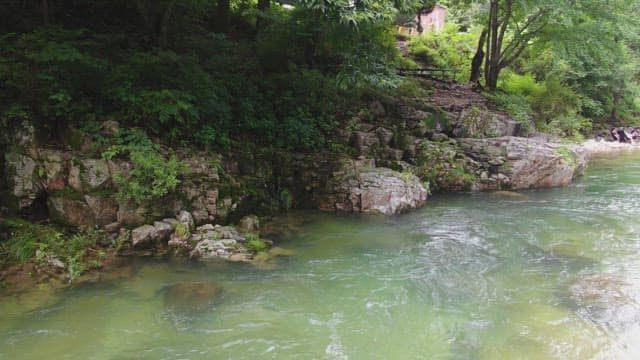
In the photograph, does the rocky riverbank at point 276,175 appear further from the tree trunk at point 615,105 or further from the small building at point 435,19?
the small building at point 435,19

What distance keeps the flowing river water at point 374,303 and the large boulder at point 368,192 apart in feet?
4.14

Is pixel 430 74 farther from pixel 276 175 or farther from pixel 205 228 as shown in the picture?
pixel 205 228

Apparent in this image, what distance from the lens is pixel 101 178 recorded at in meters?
8.84

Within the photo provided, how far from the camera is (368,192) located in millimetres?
11930

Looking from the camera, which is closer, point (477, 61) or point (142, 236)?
point (142, 236)

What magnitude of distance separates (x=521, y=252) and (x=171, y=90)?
7667 millimetres

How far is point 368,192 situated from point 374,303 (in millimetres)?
5115

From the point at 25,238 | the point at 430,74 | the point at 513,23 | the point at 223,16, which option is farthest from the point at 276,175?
the point at 513,23

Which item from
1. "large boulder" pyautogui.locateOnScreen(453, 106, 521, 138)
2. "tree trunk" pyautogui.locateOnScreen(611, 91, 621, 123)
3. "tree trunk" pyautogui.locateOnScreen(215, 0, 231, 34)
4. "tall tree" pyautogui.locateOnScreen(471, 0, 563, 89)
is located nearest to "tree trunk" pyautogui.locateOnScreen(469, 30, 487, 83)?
"tall tree" pyautogui.locateOnScreen(471, 0, 563, 89)

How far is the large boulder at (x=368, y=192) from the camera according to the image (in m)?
11.9

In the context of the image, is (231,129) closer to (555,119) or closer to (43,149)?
(43,149)

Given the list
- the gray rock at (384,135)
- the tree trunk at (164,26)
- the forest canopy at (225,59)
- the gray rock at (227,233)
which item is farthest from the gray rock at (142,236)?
the gray rock at (384,135)

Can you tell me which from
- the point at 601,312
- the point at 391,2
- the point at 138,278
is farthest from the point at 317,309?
the point at 391,2

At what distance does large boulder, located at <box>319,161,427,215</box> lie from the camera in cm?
1188
